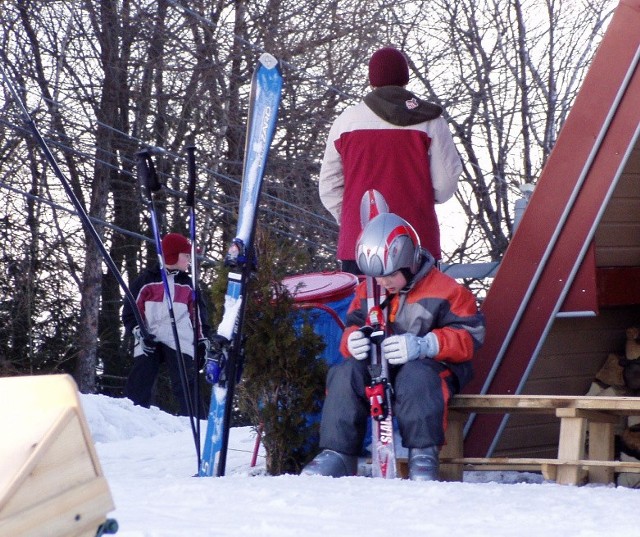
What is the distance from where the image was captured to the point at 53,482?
6.21ft

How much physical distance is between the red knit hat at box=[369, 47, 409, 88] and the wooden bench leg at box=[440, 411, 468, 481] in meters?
1.55

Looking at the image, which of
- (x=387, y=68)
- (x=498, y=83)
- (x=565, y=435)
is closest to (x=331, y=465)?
(x=565, y=435)

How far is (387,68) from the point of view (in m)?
5.23

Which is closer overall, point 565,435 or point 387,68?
point 565,435

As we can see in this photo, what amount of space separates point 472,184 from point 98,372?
5652 mm

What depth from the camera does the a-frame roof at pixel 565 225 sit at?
5.02 metres

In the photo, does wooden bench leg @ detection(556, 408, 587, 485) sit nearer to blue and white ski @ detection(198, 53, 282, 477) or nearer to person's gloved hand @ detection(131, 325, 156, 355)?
blue and white ski @ detection(198, 53, 282, 477)

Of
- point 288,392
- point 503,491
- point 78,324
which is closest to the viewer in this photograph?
point 503,491

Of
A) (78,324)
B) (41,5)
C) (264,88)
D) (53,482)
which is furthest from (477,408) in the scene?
(41,5)

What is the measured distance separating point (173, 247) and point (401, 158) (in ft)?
14.0

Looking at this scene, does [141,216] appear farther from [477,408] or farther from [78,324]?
[477,408]

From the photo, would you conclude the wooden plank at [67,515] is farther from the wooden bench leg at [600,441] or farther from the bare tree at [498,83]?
the bare tree at [498,83]

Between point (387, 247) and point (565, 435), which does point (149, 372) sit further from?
point (565, 435)

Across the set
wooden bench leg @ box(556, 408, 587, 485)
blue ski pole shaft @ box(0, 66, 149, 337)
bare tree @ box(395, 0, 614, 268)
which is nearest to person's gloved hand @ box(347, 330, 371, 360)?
wooden bench leg @ box(556, 408, 587, 485)
